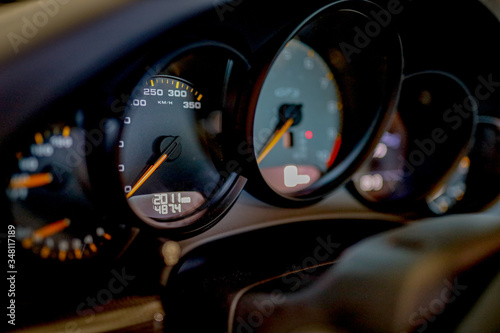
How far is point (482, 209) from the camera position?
2207mm

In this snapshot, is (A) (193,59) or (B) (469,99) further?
(B) (469,99)

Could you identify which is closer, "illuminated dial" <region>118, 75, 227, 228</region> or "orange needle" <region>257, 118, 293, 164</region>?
"illuminated dial" <region>118, 75, 227, 228</region>

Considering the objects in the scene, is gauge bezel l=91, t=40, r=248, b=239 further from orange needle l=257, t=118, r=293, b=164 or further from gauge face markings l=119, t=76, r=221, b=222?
orange needle l=257, t=118, r=293, b=164

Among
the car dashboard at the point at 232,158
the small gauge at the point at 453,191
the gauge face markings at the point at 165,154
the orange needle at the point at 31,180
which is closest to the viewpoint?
the car dashboard at the point at 232,158

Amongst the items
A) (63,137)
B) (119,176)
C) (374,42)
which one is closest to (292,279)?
(119,176)

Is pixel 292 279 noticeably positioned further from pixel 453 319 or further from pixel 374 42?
pixel 374 42

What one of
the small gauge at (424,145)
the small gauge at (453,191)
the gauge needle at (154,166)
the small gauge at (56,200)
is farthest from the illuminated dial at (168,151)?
the small gauge at (453,191)

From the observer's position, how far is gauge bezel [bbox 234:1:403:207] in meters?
1.43

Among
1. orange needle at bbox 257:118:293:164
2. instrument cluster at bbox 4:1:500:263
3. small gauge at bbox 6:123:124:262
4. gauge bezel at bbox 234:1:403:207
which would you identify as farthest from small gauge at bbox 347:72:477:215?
small gauge at bbox 6:123:124:262

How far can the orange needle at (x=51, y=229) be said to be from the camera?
1220mm

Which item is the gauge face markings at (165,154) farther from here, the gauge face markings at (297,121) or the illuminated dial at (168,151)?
the gauge face markings at (297,121)

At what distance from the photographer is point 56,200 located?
126cm

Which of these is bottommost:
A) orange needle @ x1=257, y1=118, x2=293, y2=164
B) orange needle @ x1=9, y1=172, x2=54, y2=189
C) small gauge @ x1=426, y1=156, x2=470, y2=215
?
small gauge @ x1=426, y1=156, x2=470, y2=215

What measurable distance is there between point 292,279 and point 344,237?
1.40ft
